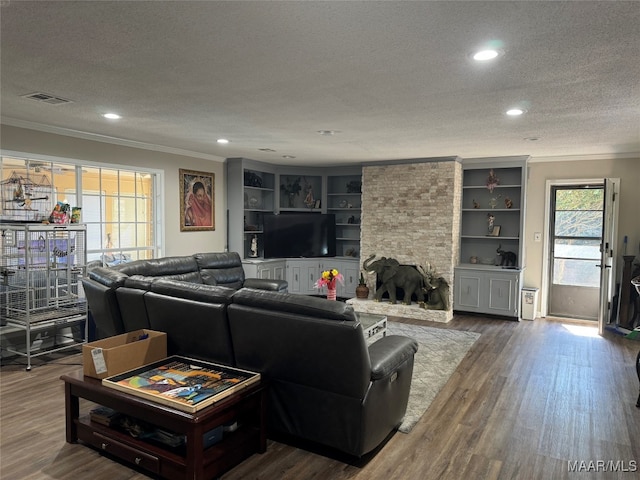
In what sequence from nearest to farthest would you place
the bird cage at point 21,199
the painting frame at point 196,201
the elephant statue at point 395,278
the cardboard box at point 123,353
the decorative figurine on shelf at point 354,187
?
the cardboard box at point 123,353 → the bird cage at point 21,199 → the painting frame at point 196,201 → the elephant statue at point 395,278 → the decorative figurine on shelf at point 354,187

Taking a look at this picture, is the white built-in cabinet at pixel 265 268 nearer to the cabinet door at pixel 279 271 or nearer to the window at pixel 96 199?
the cabinet door at pixel 279 271

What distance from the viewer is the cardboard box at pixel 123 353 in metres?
2.84

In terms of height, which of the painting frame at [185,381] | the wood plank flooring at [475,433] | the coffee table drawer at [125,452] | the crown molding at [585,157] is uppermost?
the crown molding at [585,157]

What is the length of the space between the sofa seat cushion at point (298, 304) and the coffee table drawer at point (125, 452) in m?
1.02

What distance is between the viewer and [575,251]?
22.0 ft

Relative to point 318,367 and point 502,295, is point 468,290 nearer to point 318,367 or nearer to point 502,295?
point 502,295

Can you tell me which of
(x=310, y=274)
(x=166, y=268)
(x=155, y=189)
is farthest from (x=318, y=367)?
(x=310, y=274)

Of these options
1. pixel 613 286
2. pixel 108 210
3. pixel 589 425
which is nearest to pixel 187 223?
pixel 108 210

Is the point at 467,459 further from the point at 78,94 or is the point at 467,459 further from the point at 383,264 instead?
the point at 383,264

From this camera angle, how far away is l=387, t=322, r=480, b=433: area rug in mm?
3623

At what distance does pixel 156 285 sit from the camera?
3293 millimetres

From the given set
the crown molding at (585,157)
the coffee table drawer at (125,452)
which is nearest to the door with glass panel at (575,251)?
the crown molding at (585,157)

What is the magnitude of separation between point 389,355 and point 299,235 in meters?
5.26

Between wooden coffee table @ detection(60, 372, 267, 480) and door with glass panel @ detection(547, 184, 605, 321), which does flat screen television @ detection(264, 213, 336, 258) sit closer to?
door with glass panel @ detection(547, 184, 605, 321)
